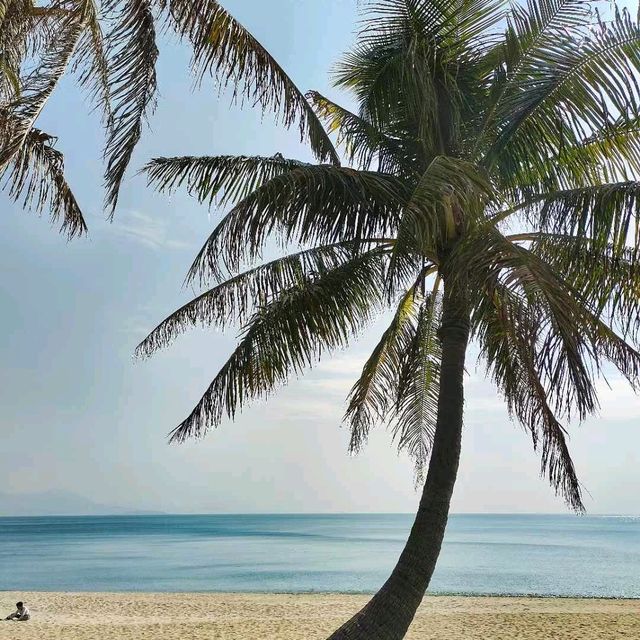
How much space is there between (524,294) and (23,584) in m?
30.7

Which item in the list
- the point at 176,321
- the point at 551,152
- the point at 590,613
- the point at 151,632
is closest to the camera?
the point at 551,152

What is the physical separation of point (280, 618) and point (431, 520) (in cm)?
779

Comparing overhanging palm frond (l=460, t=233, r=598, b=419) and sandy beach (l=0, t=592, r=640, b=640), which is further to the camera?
sandy beach (l=0, t=592, r=640, b=640)

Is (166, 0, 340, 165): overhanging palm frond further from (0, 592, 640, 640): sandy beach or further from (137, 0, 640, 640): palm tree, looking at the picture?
(0, 592, 640, 640): sandy beach

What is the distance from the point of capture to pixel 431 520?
7.42 metres

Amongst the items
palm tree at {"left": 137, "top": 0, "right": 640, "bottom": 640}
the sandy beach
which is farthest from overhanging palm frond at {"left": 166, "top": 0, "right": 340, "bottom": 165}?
the sandy beach

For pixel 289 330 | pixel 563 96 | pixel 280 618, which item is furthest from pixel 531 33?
pixel 280 618

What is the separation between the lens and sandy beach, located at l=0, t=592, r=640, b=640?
11.9 m

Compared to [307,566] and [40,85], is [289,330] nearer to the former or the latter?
[40,85]

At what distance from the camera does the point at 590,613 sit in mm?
14555

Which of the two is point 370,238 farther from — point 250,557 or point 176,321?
point 250,557

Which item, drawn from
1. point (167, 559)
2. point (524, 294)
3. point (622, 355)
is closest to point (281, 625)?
point (622, 355)

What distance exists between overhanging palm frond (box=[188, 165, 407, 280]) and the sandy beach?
6.29m

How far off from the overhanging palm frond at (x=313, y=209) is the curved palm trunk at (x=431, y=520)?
3.75 feet
